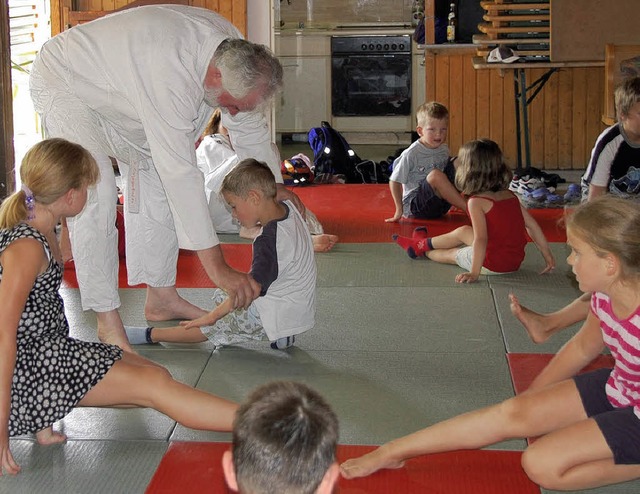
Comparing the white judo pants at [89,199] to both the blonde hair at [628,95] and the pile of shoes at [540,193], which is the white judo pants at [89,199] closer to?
the blonde hair at [628,95]

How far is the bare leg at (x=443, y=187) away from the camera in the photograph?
627 centimetres

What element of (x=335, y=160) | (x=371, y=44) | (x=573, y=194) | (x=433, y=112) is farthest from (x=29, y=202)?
(x=371, y=44)

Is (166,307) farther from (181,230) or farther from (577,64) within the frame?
(577,64)

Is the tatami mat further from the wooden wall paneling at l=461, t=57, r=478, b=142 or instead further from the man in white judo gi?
the wooden wall paneling at l=461, t=57, r=478, b=142

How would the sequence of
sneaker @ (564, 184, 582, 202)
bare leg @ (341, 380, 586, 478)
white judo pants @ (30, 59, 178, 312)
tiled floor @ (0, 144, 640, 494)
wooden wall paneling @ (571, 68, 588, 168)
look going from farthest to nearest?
1. wooden wall paneling @ (571, 68, 588, 168)
2. sneaker @ (564, 184, 582, 202)
3. white judo pants @ (30, 59, 178, 312)
4. tiled floor @ (0, 144, 640, 494)
5. bare leg @ (341, 380, 586, 478)

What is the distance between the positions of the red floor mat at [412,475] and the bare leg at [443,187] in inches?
135

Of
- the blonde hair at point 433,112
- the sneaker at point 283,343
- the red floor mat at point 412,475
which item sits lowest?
the red floor mat at point 412,475

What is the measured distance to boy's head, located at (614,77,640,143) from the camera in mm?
4914

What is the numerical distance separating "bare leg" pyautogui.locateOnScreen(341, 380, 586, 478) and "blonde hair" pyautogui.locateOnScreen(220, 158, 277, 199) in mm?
1345

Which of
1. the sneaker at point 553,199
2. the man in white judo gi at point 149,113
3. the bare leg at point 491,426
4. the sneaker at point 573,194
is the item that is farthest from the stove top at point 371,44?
the bare leg at point 491,426

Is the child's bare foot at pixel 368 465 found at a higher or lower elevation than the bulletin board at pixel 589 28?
lower

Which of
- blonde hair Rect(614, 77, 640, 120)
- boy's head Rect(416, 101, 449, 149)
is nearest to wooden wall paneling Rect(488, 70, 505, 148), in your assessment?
boy's head Rect(416, 101, 449, 149)

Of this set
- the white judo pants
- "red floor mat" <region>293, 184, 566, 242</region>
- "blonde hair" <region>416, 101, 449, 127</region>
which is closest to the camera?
the white judo pants

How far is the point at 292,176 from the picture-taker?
800 centimetres
